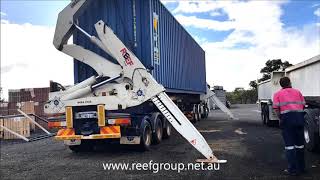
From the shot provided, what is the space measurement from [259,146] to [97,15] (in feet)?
18.1

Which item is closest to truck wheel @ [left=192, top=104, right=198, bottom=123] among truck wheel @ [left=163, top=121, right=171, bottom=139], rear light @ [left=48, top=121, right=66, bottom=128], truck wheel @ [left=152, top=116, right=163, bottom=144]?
truck wheel @ [left=163, top=121, right=171, bottom=139]

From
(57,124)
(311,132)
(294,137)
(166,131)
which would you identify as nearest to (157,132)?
(166,131)

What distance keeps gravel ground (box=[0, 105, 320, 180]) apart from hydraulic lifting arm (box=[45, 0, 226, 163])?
122 centimetres

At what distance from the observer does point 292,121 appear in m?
7.52

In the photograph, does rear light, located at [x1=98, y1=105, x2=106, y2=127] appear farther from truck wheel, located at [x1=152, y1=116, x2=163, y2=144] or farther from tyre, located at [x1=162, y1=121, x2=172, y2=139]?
tyre, located at [x1=162, y1=121, x2=172, y2=139]

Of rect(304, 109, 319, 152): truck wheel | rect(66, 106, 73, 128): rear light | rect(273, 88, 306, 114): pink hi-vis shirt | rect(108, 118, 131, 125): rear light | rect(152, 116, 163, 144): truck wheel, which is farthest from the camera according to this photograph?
rect(152, 116, 163, 144): truck wheel

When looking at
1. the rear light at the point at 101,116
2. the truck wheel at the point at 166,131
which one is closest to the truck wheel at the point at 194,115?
the truck wheel at the point at 166,131

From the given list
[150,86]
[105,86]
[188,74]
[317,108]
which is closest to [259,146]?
[317,108]

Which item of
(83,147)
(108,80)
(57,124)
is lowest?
(83,147)

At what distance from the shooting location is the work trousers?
741cm

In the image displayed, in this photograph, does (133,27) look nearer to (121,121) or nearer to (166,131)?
(121,121)

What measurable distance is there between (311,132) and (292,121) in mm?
1966

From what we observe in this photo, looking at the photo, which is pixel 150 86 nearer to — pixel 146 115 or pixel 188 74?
pixel 146 115

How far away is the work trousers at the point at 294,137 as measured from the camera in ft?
24.3
